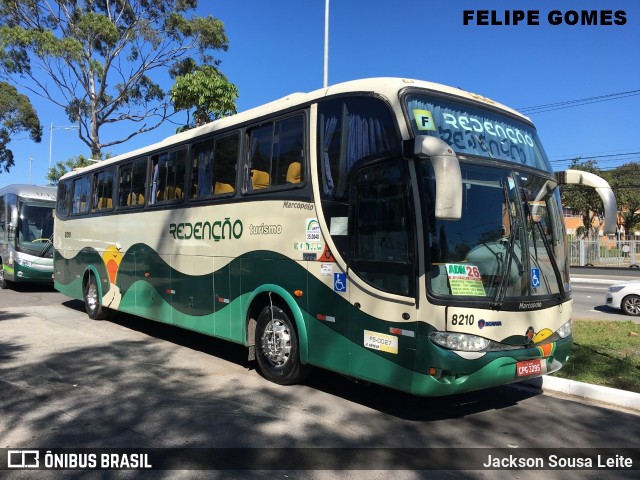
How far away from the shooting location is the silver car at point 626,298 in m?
13.5

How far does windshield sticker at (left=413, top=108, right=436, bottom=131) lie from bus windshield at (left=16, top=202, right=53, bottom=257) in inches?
591

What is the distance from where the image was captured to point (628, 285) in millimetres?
Result: 13914

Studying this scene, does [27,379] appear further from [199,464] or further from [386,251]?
[386,251]

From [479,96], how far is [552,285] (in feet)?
7.20

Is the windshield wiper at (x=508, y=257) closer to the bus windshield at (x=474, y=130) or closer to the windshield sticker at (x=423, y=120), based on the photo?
the bus windshield at (x=474, y=130)

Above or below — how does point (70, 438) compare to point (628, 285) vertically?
below

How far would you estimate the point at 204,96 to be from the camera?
631 inches

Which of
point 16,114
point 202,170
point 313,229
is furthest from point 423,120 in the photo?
point 16,114

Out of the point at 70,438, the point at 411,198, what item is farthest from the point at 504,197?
the point at 70,438

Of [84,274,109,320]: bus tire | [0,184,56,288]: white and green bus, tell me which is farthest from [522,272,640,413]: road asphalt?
[0,184,56,288]: white and green bus

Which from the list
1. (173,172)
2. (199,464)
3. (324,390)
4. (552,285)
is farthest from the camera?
(173,172)

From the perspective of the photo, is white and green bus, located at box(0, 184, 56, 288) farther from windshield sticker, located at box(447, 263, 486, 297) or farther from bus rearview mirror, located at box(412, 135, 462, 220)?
bus rearview mirror, located at box(412, 135, 462, 220)

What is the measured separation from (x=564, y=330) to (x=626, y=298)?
9736 millimetres

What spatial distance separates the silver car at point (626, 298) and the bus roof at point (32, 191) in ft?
56.7
